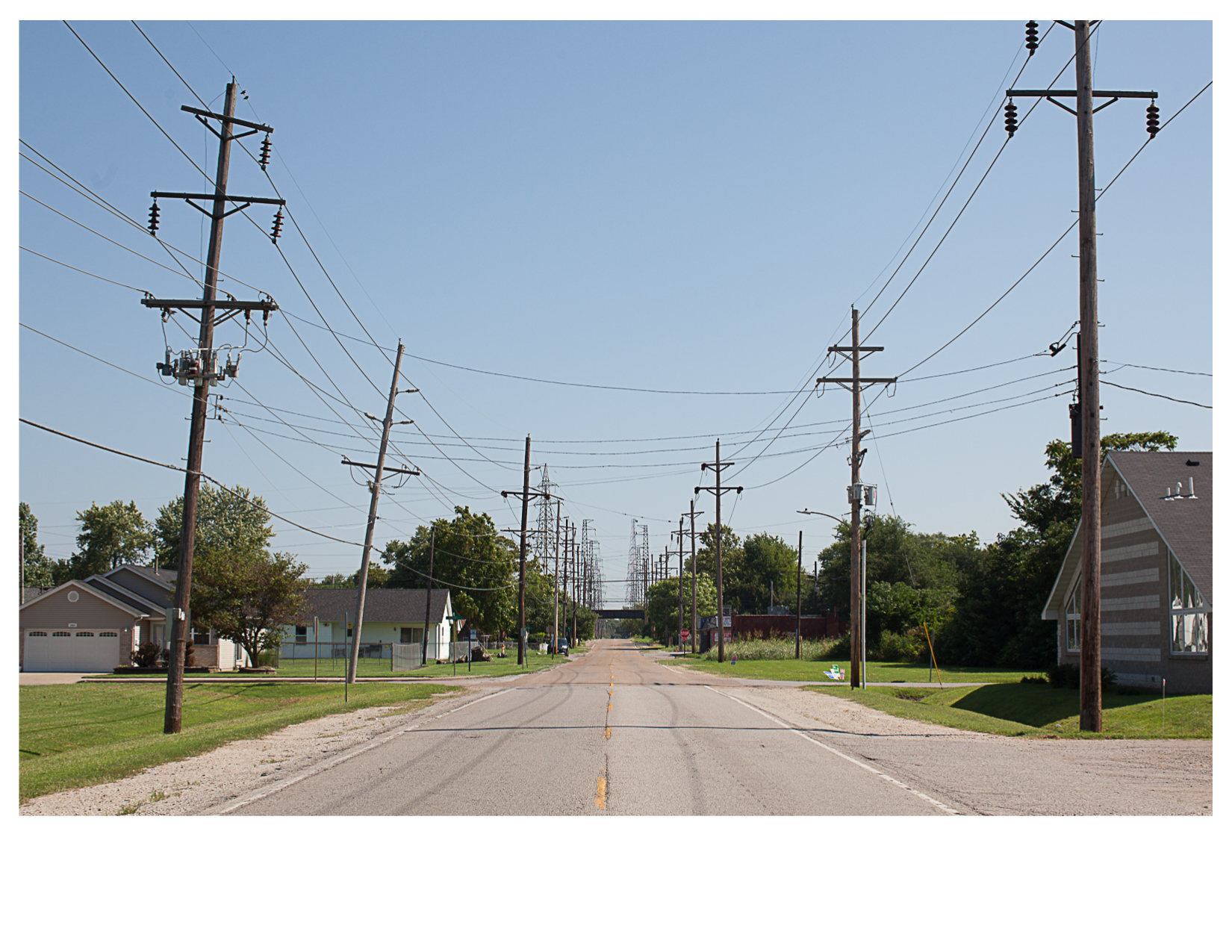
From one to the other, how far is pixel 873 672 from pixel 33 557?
86.0 m

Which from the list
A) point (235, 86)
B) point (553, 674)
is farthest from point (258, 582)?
point (235, 86)

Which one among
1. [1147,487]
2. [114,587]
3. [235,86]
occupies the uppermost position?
[235,86]

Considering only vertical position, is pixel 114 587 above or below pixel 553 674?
above

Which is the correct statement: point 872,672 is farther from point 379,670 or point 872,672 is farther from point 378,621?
point 378,621

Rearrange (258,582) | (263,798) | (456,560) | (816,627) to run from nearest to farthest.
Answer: (263,798)
(258,582)
(456,560)
(816,627)

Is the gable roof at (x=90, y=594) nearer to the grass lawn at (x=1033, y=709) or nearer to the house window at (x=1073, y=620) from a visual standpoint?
the grass lawn at (x=1033, y=709)

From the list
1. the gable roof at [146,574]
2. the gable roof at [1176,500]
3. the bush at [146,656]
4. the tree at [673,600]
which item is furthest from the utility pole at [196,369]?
the tree at [673,600]

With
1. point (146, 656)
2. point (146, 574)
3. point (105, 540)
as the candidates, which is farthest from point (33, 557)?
point (146, 656)

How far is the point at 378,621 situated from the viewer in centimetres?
7875

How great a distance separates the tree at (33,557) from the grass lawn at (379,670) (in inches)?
1513

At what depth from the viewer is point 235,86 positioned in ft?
76.8
